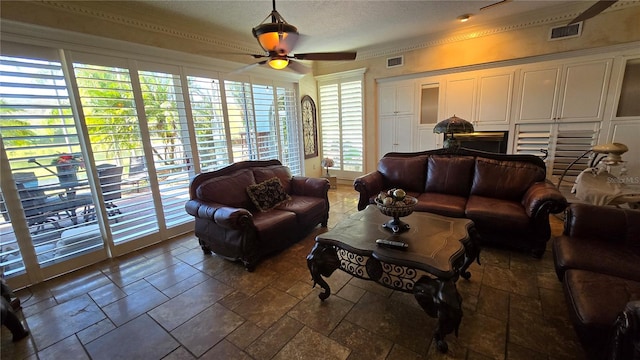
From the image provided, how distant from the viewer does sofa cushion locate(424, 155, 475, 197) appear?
339cm

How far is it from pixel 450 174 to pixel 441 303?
230cm

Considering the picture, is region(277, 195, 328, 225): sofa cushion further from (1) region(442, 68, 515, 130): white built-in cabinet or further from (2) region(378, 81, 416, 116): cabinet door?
(1) region(442, 68, 515, 130): white built-in cabinet

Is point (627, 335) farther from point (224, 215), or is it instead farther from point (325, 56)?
point (325, 56)

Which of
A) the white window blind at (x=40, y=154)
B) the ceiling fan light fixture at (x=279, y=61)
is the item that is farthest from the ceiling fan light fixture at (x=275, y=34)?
the white window blind at (x=40, y=154)

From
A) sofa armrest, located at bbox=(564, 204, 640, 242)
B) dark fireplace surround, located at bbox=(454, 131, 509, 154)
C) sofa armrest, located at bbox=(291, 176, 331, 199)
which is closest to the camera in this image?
sofa armrest, located at bbox=(564, 204, 640, 242)

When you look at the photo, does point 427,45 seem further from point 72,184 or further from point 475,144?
point 72,184

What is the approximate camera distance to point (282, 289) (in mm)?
2330

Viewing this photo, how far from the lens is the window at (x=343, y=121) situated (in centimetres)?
552

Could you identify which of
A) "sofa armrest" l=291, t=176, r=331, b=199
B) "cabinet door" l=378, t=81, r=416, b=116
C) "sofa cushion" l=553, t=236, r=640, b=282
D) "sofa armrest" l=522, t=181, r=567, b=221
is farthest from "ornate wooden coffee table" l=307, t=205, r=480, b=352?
"cabinet door" l=378, t=81, r=416, b=116

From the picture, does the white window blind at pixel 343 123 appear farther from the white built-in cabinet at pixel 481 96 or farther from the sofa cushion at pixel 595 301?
the sofa cushion at pixel 595 301

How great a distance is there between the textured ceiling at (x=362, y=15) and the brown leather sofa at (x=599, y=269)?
9.27 ft

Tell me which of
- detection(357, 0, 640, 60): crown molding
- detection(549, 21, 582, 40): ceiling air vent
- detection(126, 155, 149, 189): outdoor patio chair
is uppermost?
detection(357, 0, 640, 60): crown molding

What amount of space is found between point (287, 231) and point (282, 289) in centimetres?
75

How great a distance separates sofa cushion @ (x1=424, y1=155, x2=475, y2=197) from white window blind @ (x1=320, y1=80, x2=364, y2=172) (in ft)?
7.37
